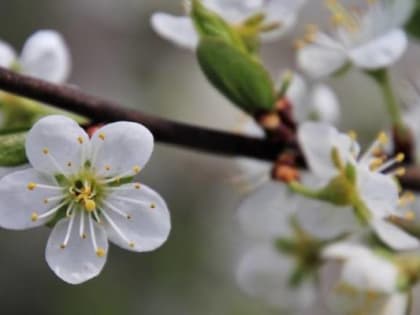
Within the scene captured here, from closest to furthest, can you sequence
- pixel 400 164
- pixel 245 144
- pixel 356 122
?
pixel 245 144
pixel 400 164
pixel 356 122

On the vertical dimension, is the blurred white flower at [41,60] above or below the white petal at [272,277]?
above

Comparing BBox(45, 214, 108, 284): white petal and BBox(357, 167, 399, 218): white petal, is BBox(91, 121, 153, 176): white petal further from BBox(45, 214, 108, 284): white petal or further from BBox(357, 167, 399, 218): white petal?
BBox(357, 167, 399, 218): white petal

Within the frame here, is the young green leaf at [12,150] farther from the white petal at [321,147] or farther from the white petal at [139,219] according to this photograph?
the white petal at [321,147]

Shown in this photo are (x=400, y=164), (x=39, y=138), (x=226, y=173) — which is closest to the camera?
(x=39, y=138)

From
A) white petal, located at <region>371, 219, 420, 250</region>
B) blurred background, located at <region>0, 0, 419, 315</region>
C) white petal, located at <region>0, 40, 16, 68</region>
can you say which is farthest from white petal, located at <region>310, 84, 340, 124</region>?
blurred background, located at <region>0, 0, 419, 315</region>

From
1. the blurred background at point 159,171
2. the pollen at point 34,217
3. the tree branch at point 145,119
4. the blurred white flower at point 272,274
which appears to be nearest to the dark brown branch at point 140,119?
the tree branch at point 145,119

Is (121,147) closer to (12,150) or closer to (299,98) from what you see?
(12,150)

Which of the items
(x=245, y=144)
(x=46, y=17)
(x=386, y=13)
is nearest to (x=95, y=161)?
(x=245, y=144)

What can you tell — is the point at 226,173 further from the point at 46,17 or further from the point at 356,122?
the point at 46,17
